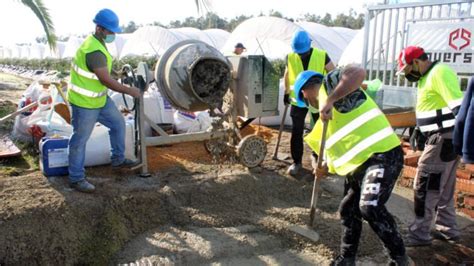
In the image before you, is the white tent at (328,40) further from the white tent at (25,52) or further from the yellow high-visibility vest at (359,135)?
the white tent at (25,52)

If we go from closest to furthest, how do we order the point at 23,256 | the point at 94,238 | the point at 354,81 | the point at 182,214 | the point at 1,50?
the point at 354,81 → the point at 23,256 → the point at 94,238 → the point at 182,214 → the point at 1,50

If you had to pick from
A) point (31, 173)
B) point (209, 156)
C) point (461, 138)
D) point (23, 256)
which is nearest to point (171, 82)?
point (209, 156)

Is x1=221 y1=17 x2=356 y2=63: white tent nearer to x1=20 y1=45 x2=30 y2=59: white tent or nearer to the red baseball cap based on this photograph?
the red baseball cap

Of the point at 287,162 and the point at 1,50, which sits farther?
the point at 1,50

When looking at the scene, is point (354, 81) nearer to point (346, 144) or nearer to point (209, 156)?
point (346, 144)

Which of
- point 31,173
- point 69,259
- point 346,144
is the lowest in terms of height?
point 69,259

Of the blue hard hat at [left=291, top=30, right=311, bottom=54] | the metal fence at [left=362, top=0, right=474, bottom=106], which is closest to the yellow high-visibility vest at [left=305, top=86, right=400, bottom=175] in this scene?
the blue hard hat at [left=291, top=30, right=311, bottom=54]

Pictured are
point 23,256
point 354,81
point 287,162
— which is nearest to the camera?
point 354,81

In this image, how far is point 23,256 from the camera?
11.1ft

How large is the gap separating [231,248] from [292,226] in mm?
629

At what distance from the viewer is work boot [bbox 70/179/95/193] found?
13.4 feet

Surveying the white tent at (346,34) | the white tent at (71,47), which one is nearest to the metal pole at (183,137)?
the white tent at (346,34)

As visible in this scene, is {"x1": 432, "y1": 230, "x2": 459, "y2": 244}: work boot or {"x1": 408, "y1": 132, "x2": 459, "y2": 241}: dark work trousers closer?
{"x1": 408, "y1": 132, "x2": 459, "y2": 241}: dark work trousers

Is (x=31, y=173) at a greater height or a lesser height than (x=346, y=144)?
lesser
